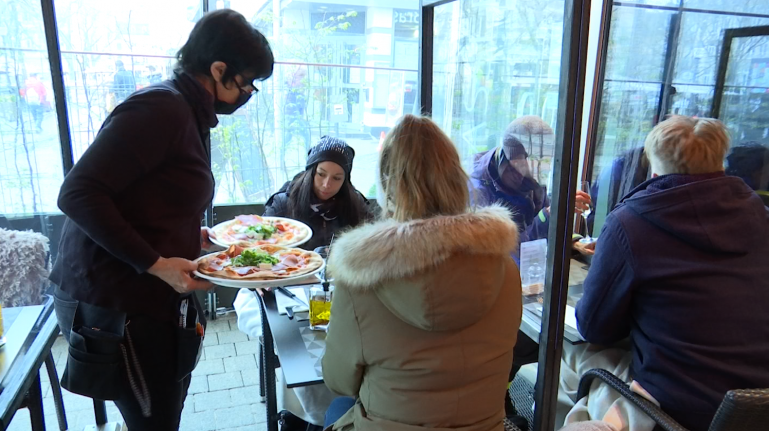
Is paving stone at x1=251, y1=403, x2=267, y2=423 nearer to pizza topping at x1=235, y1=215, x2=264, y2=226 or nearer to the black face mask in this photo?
pizza topping at x1=235, y1=215, x2=264, y2=226

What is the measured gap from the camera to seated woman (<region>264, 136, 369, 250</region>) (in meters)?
2.60

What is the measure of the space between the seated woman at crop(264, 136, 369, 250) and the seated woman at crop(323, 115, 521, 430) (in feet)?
4.44

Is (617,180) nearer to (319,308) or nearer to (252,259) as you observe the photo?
(319,308)

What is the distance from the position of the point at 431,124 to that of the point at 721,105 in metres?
2.03

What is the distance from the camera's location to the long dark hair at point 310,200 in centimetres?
265

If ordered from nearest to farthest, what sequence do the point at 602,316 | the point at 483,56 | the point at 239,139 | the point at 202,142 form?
the point at 202,142
the point at 602,316
the point at 483,56
the point at 239,139

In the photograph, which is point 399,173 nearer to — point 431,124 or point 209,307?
point 431,124

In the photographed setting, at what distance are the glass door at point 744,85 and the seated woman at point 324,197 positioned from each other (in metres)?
1.87

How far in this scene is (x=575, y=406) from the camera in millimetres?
1688

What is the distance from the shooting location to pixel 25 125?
291 centimetres

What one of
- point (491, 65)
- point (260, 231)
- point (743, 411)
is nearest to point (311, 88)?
point (491, 65)

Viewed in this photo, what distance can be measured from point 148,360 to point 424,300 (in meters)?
0.82

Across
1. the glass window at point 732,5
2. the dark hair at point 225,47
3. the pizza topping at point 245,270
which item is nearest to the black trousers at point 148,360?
the pizza topping at point 245,270

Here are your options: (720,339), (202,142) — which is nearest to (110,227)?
(202,142)
